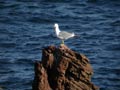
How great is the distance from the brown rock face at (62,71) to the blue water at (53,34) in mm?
11011

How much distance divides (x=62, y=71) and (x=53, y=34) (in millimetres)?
23189

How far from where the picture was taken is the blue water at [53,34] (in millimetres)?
35906

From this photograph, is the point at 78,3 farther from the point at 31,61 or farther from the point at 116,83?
the point at 116,83

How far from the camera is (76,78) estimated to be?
70.4 feet

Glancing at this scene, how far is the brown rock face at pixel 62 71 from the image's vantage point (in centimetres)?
2119

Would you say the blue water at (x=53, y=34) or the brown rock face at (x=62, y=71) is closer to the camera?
A: the brown rock face at (x=62, y=71)

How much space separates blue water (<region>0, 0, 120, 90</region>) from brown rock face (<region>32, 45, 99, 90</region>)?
11.0m

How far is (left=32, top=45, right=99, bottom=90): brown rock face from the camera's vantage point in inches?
834

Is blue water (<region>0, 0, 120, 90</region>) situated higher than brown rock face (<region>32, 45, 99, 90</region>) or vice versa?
brown rock face (<region>32, 45, 99, 90</region>)

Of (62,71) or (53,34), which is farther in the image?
(53,34)

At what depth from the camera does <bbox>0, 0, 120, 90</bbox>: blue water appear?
1414 inches

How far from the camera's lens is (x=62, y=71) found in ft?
69.3

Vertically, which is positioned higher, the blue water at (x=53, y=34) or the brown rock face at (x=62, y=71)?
the brown rock face at (x=62, y=71)

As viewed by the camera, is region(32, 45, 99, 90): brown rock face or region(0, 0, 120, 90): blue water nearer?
region(32, 45, 99, 90): brown rock face
